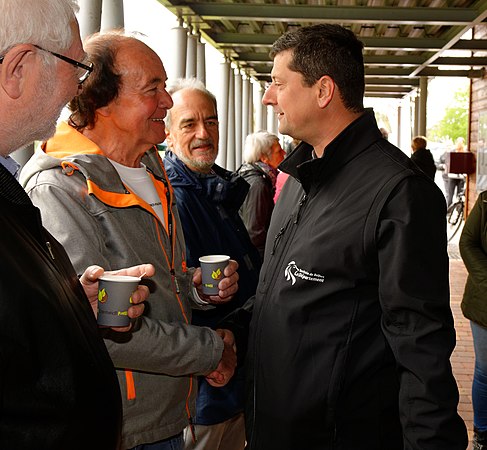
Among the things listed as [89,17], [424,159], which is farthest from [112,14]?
[424,159]

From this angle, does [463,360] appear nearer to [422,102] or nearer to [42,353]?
[42,353]

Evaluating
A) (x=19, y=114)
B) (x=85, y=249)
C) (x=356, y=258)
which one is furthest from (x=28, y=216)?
(x=356, y=258)

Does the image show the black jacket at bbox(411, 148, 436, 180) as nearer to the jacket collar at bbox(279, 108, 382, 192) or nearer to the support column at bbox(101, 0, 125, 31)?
the support column at bbox(101, 0, 125, 31)

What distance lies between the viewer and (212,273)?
7.16ft

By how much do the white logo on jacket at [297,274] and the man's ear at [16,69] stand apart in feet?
3.40

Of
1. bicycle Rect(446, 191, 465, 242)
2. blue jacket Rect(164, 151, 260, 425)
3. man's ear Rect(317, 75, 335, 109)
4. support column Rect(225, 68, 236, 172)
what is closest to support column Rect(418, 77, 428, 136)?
bicycle Rect(446, 191, 465, 242)

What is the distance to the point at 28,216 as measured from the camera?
3.98 feet

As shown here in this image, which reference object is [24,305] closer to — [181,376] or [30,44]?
[30,44]

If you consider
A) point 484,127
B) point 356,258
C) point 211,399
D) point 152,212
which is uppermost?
point 484,127

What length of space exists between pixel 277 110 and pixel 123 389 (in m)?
1.13

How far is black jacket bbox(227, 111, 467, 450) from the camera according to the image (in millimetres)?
1796

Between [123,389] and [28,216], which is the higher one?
[28,216]

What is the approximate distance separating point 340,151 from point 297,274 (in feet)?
1.44

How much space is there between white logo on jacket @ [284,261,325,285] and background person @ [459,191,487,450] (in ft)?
6.83
